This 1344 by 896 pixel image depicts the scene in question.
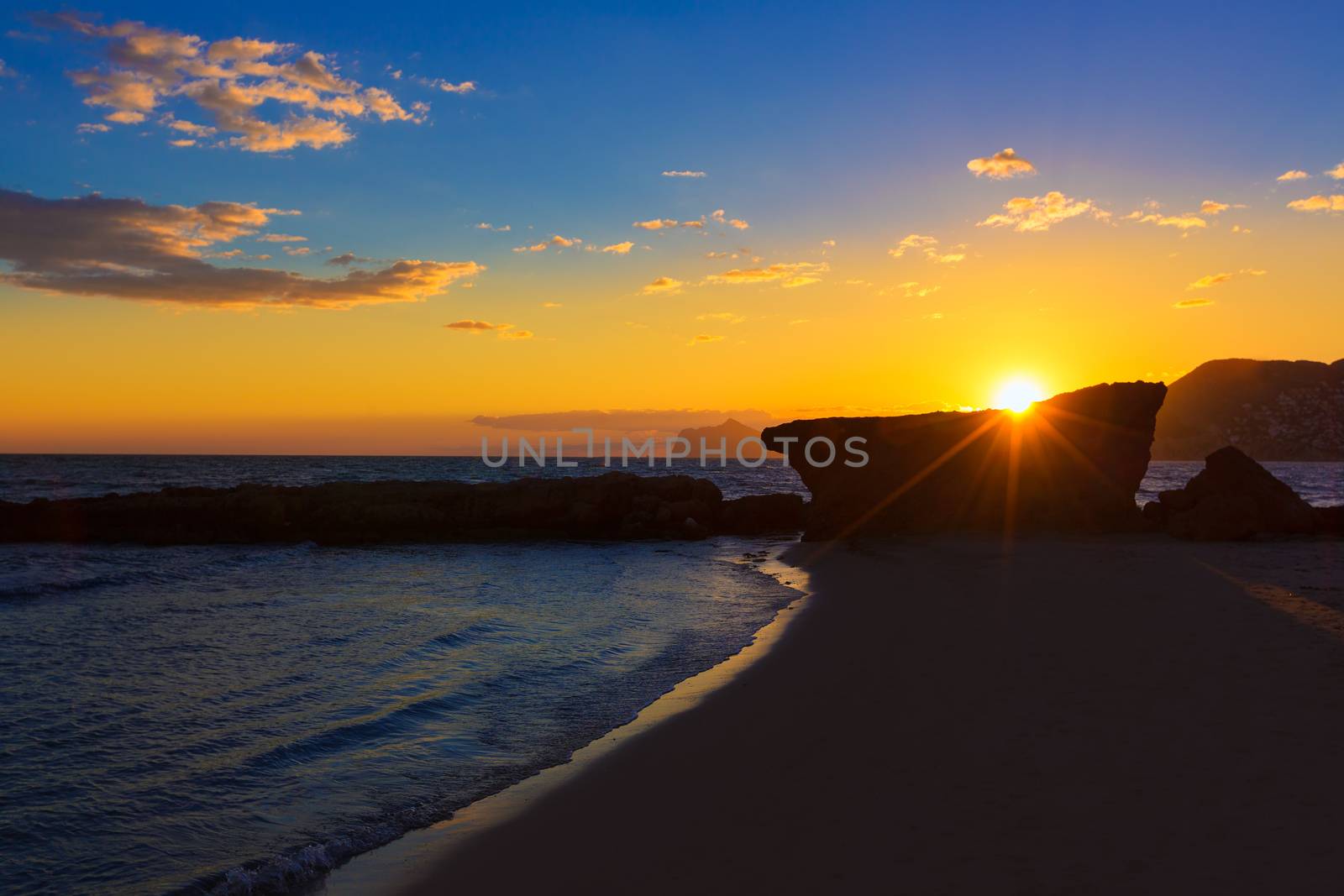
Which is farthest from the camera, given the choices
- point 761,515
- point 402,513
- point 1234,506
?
point 761,515

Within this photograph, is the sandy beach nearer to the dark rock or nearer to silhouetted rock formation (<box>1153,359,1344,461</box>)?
the dark rock

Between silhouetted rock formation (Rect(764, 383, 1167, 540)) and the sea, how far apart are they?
999cm

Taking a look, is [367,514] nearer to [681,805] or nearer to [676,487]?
[676,487]

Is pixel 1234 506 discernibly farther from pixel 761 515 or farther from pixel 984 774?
pixel 984 774

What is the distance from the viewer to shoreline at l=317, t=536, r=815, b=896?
629 centimetres

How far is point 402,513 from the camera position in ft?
124

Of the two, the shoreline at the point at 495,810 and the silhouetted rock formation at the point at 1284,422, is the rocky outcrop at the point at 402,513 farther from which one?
the silhouetted rock formation at the point at 1284,422

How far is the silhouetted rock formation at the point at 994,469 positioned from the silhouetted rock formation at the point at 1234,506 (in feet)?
6.28

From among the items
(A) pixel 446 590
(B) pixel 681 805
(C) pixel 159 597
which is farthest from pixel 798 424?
(B) pixel 681 805

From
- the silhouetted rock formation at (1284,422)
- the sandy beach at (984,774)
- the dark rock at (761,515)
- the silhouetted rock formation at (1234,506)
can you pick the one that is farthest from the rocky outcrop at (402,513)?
the silhouetted rock formation at (1284,422)

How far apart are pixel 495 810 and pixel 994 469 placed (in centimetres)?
2861

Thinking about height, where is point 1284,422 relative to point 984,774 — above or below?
above

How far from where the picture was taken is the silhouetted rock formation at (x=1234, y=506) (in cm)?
2653

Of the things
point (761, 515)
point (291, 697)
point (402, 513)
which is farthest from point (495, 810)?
point (761, 515)
